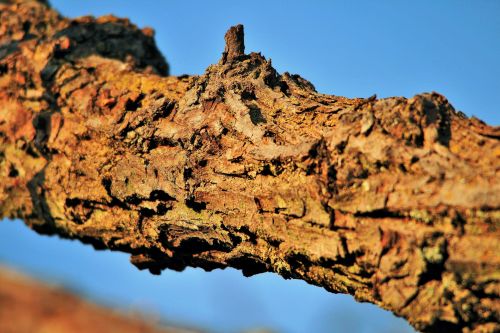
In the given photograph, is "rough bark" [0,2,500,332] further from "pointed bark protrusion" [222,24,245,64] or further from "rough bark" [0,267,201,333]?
"rough bark" [0,267,201,333]

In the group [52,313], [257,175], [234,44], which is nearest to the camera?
[52,313]

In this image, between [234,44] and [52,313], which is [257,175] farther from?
[52,313]

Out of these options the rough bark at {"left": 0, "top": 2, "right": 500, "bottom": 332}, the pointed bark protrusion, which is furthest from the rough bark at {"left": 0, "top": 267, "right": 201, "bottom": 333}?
the pointed bark protrusion

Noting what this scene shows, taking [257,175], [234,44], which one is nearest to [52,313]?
[257,175]

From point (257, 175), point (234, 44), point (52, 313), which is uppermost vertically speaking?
point (234, 44)

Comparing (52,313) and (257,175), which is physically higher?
(257,175)

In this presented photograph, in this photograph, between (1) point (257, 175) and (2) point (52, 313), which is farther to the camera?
(1) point (257, 175)

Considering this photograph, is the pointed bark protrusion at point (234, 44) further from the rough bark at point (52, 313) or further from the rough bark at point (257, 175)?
the rough bark at point (52, 313)
